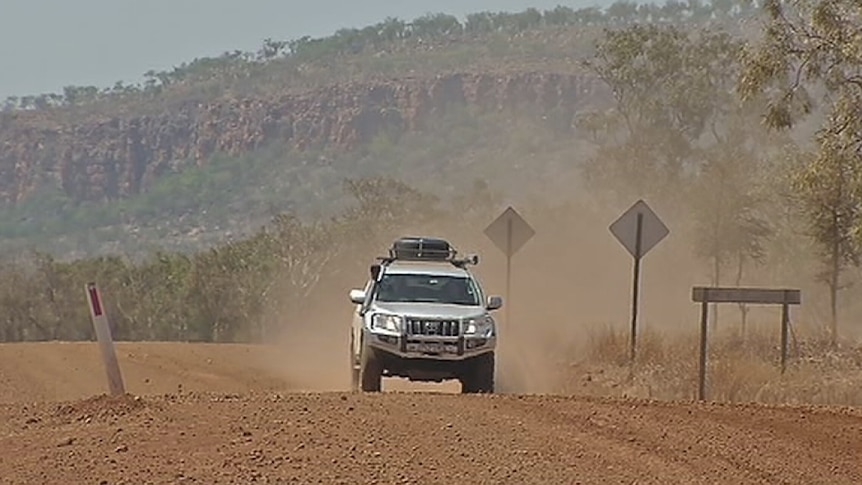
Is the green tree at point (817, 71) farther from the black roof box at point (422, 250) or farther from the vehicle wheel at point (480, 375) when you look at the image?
the vehicle wheel at point (480, 375)

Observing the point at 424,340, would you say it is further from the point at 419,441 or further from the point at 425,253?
the point at 419,441

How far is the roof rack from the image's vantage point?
21781 mm

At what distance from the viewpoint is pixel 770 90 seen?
2380cm

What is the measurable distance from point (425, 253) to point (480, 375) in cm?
429

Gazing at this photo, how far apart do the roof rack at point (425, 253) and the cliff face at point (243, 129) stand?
346ft

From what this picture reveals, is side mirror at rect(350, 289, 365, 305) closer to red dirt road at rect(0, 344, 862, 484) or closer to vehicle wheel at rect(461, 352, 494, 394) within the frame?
vehicle wheel at rect(461, 352, 494, 394)

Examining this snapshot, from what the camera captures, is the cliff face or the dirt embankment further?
the cliff face

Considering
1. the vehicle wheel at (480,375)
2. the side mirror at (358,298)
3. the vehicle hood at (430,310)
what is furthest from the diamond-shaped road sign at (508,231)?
the vehicle wheel at (480,375)

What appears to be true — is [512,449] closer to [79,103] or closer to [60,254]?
[60,254]

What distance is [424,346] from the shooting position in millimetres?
18344

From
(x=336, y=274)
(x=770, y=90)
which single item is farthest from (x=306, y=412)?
(x=336, y=274)

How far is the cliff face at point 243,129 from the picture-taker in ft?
426

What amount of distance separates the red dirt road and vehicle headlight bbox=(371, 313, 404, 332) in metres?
3.22

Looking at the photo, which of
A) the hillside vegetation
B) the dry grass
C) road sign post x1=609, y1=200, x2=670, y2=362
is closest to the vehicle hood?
the dry grass
